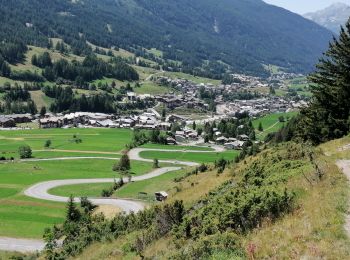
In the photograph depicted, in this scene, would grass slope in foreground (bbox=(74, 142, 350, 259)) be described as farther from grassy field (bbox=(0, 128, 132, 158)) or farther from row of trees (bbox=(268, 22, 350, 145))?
grassy field (bbox=(0, 128, 132, 158))

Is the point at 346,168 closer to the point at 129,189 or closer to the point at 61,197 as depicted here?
the point at 61,197

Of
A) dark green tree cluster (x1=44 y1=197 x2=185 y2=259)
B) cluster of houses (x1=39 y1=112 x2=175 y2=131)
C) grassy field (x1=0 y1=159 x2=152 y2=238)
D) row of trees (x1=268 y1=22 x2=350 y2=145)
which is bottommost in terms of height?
grassy field (x1=0 y1=159 x2=152 y2=238)

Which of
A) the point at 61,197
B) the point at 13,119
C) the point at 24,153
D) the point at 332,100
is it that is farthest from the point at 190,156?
the point at 13,119

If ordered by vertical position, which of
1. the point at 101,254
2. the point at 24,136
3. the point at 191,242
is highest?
the point at 191,242

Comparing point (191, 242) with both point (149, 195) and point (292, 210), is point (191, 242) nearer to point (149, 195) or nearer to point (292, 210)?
point (292, 210)

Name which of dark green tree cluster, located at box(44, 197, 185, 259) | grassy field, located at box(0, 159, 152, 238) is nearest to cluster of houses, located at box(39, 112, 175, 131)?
grassy field, located at box(0, 159, 152, 238)

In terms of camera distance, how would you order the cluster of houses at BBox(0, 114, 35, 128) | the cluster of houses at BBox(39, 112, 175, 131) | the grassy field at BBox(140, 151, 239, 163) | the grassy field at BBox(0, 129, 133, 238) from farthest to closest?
the cluster of houses at BBox(39, 112, 175, 131) → the cluster of houses at BBox(0, 114, 35, 128) → the grassy field at BBox(140, 151, 239, 163) → the grassy field at BBox(0, 129, 133, 238)

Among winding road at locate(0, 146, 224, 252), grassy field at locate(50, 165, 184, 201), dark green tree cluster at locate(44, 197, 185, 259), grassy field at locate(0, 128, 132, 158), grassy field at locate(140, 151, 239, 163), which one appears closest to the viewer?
dark green tree cluster at locate(44, 197, 185, 259)

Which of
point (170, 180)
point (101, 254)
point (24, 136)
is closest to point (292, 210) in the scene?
point (101, 254)
